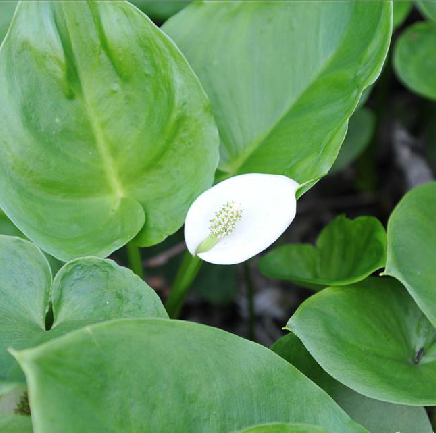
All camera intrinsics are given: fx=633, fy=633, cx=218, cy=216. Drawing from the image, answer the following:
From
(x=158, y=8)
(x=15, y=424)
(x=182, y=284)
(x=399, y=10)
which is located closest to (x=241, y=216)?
(x=182, y=284)

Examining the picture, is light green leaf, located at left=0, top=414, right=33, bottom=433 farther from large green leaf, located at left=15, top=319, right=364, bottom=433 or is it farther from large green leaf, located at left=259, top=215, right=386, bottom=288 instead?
large green leaf, located at left=259, top=215, right=386, bottom=288

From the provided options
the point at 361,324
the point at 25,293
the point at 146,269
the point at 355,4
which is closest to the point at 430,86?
the point at 355,4

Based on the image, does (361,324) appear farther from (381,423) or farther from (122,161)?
(122,161)

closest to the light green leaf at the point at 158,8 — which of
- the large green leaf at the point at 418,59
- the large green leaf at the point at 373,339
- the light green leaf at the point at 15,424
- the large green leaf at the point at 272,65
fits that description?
the large green leaf at the point at 272,65

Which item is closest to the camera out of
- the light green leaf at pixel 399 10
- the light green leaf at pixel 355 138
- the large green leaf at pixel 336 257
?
the large green leaf at pixel 336 257

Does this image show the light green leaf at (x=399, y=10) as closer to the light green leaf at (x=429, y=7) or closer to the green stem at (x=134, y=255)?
the light green leaf at (x=429, y=7)

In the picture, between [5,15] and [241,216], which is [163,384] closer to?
[241,216]
